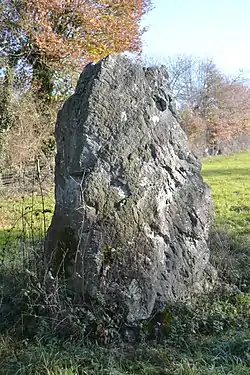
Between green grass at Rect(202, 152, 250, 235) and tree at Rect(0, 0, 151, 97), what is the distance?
21.3 ft

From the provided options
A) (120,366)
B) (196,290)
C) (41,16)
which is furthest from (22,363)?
(41,16)

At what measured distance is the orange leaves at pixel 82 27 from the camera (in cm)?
1437

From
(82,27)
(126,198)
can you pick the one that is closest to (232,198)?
(82,27)

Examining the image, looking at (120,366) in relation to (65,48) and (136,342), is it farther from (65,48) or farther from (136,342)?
(65,48)

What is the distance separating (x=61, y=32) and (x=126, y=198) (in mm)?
12864

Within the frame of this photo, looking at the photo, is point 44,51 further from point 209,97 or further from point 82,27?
point 209,97

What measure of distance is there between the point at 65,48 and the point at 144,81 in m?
10.7

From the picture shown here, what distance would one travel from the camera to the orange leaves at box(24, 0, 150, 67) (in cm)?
1437

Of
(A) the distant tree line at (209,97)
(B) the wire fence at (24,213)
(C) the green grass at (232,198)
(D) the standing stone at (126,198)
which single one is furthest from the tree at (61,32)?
(A) the distant tree line at (209,97)

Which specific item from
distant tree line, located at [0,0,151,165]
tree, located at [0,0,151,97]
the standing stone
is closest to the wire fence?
the standing stone

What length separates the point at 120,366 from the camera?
3.47m

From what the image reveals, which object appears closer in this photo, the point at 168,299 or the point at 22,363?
the point at 22,363

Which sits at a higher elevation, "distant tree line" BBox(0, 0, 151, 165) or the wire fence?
"distant tree line" BBox(0, 0, 151, 165)

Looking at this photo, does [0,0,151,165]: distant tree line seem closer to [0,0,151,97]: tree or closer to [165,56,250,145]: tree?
[0,0,151,97]: tree
